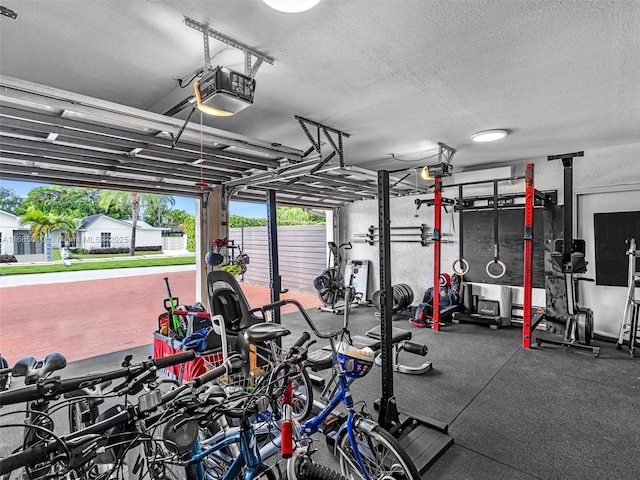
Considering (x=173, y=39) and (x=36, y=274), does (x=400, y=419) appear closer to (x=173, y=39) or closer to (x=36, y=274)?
(x=173, y=39)

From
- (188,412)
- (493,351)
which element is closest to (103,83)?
(188,412)

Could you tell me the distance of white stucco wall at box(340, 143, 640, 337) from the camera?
14.7 feet

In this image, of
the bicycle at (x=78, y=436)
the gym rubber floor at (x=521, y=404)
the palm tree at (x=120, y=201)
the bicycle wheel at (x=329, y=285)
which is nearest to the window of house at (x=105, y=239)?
the palm tree at (x=120, y=201)

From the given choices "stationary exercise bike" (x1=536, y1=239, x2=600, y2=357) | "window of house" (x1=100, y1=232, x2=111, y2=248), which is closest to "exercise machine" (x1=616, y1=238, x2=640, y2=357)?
"stationary exercise bike" (x1=536, y1=239, x2=600, y2=357)

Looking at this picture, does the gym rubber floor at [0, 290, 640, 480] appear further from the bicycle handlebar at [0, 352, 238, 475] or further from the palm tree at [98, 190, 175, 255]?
the palm tree at [98, 190, 175, 255]

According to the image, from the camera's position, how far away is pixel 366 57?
2.14m

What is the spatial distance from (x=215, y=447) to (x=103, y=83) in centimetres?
256

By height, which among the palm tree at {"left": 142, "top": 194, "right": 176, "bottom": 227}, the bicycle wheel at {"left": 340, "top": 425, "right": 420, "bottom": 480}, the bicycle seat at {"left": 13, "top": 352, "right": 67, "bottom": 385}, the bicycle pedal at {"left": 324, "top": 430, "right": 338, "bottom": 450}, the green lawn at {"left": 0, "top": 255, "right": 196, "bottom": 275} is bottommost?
the bicycle pedal at {"left": 324, "top": 430, "right": 338, "bottom": 450}

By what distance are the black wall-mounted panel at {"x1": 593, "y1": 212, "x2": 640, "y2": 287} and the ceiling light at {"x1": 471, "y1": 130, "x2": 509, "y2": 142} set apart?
2189mm

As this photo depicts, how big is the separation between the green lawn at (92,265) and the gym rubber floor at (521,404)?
5.09 ft

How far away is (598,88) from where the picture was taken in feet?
8.67

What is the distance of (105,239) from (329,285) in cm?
363

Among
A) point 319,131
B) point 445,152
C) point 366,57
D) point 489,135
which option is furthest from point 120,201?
point 489,135

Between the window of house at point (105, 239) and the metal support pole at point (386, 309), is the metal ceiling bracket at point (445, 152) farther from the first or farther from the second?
the window of house at point (105, 239)
